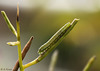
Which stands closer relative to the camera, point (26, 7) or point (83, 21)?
point (83, 21)

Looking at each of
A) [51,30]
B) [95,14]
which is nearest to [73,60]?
[51,30]

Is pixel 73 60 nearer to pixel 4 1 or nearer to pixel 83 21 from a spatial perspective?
pixel 83 21

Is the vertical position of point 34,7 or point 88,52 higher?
point 34,7

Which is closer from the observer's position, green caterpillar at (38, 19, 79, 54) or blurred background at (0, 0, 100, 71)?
green caterpillar at (38, 19, 79, 54)

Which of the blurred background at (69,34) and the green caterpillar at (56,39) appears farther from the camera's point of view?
the blurred background at (69,34)

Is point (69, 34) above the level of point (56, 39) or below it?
below

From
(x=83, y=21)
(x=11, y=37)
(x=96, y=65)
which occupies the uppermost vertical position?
(x=83, y=21)

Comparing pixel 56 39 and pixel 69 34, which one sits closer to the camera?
pixel 56 39

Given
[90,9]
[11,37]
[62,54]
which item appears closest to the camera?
[11,37]
